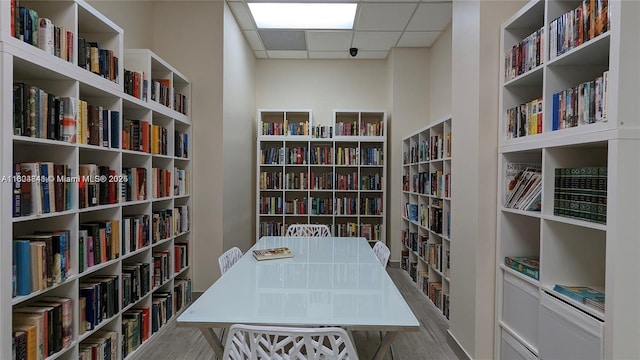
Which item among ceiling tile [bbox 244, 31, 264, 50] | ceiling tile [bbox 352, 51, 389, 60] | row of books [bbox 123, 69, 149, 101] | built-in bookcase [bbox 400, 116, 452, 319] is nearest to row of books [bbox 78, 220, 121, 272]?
row of books [bbox 123, 69, 149, 101]

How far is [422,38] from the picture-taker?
466 cm

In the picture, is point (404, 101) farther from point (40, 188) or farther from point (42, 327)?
point (42, 327)

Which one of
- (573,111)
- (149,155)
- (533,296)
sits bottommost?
(533,296)

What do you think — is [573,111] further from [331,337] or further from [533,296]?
[331,337]

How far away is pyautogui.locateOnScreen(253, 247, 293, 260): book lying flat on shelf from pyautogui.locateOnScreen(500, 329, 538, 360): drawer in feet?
4.92

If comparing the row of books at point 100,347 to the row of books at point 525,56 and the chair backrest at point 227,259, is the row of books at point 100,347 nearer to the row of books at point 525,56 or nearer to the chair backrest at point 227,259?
the chair backrest at point 227,259

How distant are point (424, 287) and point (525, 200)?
2.22 m

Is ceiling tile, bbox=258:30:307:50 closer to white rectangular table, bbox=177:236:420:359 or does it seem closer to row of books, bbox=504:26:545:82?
row of books, bbox=504:26:545:82

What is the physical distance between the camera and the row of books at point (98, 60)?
2.02 meters

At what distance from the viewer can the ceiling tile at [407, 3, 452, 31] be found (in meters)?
3.81

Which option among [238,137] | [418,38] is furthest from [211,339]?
[418,38]

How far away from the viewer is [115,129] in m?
2.34

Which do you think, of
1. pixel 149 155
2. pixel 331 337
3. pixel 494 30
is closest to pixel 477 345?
pixel 331 337

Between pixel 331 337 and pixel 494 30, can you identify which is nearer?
pixel 331 337
